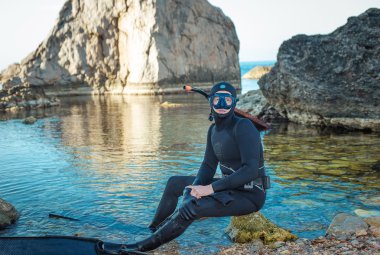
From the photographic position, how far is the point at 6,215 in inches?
292

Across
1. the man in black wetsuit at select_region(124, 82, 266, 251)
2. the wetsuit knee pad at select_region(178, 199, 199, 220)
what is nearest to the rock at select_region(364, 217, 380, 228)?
the man in black wetsuit at select_region(124, 82, 266, 251)

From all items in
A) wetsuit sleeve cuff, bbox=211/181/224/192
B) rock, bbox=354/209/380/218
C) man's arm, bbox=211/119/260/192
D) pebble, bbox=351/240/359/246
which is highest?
man's arm, bbox=211/119/260/192

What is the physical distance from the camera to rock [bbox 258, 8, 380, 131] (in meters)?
17.0

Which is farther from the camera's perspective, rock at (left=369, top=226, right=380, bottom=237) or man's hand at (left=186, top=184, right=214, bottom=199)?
rock at (left=369, top=226, right=380, bottom=237)

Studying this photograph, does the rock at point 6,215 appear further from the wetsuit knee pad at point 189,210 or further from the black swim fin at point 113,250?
the wetsuit knee pad at point 189,210

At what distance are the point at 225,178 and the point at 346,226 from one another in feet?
7.61

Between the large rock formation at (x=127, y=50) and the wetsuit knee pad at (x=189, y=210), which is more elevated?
the large rock formation at (x=127, y=50)

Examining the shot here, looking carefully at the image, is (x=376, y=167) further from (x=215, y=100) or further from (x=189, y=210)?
(x=189, y=210)

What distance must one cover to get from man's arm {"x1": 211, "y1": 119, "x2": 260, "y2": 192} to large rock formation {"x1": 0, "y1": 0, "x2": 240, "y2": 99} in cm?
5688

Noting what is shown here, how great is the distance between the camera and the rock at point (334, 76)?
669 inches

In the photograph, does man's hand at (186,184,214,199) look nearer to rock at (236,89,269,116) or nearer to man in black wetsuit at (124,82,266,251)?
man in black wetsuit at (124,82,266,251)

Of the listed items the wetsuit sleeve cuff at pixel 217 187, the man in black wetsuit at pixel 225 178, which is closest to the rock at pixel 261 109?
the man in black wetsuit at pixel 225 178

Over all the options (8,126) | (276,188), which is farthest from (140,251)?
(8,126)

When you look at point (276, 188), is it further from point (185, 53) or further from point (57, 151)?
point (185, 53)
